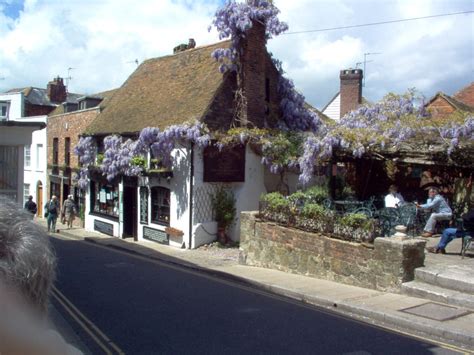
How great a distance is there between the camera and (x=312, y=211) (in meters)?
12.3

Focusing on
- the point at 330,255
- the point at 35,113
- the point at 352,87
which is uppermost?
the point at 352,87

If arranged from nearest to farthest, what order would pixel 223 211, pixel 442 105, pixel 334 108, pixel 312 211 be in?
pixel 312 211 → pixel 223 211 → pixel 442 105 → pixel 334 108

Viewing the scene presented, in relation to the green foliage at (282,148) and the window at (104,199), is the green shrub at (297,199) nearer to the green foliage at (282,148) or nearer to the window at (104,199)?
the green foliage at (282,148)

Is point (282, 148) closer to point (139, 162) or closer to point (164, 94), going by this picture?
point (139, 162)

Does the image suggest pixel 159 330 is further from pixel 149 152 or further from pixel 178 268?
pixel 149 152

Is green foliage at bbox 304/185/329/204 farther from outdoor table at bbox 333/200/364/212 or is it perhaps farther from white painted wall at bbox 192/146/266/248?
white painted wall at bbox 192/146/266/248

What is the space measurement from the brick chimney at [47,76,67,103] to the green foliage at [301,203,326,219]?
114ft

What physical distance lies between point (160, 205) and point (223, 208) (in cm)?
300

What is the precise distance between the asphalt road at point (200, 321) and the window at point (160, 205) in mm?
7309

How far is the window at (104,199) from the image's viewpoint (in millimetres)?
23375

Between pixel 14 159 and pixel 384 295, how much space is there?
7348mm

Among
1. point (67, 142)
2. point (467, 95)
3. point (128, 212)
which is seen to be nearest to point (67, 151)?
point (67, 142)

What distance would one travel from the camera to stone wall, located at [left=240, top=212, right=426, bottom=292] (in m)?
9.91

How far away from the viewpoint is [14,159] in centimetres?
930
